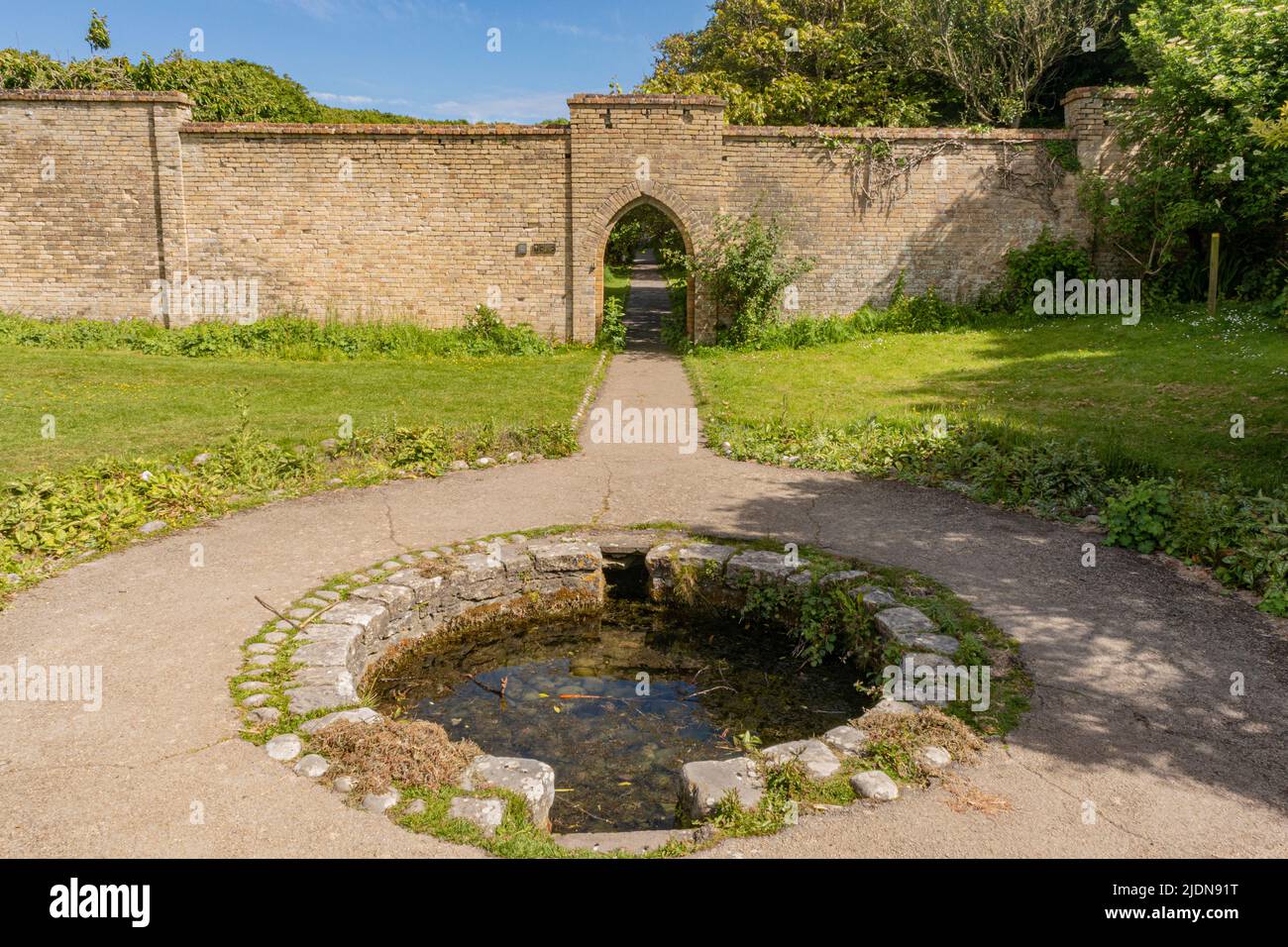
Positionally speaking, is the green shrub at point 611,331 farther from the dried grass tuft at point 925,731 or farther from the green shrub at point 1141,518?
the dried grass tuft at point 925,731

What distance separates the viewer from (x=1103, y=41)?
20.8 m

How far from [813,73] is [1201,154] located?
11045 mm

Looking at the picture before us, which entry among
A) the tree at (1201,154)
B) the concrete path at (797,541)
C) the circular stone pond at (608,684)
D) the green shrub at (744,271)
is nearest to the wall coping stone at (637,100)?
the green shrub at (744,271)

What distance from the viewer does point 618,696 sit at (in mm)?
5434

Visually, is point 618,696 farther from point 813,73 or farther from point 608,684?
point 813,73

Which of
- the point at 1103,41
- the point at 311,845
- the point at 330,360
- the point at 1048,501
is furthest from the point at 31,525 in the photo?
the point at 1103,41

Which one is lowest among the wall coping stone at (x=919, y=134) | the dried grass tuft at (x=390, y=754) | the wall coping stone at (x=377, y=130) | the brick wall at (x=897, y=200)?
the dried grass tuft at (x=390, y=754)

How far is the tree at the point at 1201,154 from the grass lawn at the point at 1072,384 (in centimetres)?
171

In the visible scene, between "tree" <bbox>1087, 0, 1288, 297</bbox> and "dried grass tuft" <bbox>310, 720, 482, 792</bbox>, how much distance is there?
48.4ft

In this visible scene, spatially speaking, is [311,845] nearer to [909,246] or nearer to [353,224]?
[353,224]

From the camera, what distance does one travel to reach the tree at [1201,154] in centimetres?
1393

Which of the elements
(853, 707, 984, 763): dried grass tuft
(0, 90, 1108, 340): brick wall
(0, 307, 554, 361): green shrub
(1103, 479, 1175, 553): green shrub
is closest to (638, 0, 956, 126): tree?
(0, 90, 1108, 340): brick wall

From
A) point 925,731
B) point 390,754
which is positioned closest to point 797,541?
point 925,731

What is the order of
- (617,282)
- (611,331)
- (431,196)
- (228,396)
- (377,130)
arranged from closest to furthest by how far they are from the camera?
1. (228,396)
2. (377,130)
3. (431,196)
4. (611,331)
5. (617,282)
